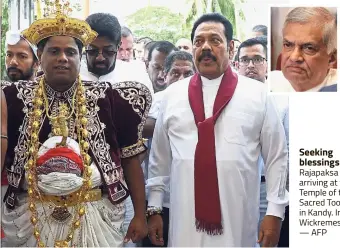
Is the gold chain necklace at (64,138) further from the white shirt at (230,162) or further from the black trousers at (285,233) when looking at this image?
the black trousers at (285,233)

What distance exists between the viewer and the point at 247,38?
2543mm

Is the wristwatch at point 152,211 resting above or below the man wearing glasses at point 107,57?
below

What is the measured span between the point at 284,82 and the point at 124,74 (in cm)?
80

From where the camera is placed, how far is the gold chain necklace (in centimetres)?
236

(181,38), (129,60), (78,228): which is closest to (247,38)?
(181,38)

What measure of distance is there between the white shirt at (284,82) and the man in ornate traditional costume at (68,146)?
0.63 meters

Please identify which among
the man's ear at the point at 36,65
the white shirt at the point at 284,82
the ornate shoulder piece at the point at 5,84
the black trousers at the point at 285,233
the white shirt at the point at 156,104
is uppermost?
the man's ear at the point at 36,65

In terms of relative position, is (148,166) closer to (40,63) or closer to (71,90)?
(71,90)

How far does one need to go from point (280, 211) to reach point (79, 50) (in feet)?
4.08

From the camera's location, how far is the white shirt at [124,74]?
98.9 inches

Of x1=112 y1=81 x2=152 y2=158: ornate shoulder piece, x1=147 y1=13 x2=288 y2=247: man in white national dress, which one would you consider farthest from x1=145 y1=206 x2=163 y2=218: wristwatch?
x1=112 y1=81 x2=152 y2=158: ornate shoulder piece

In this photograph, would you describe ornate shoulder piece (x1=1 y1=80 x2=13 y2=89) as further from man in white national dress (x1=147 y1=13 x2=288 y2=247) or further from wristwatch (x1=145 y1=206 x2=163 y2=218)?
wristwatch (x1=145 y1=206 x2=163 y2=218)

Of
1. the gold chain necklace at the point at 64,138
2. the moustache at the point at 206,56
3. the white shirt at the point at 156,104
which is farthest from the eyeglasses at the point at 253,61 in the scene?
the gold chain necklace at the point at 64,138

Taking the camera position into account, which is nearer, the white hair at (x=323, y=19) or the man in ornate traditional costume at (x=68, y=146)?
the man in ornate traditional costume at (x=68, y=146)
